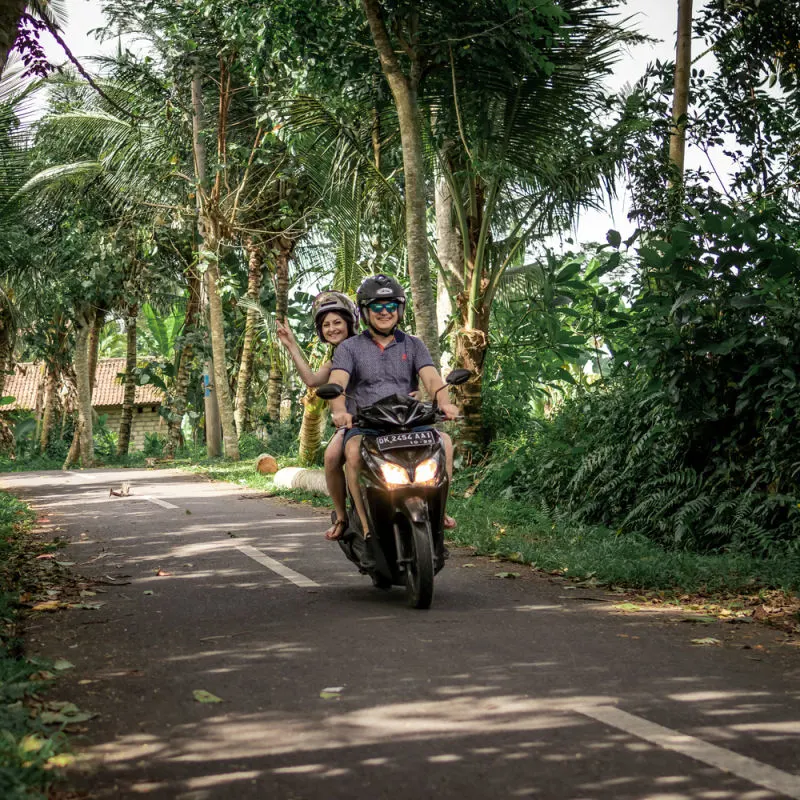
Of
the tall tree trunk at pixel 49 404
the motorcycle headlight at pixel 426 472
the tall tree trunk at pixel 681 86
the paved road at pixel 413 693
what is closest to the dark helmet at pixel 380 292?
the motorcycle headlight at pixel 426 472

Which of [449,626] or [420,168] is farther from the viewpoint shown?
[420,168]

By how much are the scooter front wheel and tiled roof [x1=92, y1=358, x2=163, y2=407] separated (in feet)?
149

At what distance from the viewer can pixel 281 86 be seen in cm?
1822

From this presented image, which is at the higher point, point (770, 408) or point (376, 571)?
point (770, 408)

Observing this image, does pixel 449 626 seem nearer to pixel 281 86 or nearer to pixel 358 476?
pixel 358 476

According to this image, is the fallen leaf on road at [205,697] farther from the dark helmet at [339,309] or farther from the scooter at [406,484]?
the dark helmet at [339,309]

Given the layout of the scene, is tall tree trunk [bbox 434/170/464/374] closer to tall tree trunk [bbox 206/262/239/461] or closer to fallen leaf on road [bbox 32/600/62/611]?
fallen leaf on road [bbox 32/600/62/611]

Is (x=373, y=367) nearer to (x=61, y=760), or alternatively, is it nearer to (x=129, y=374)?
(x=61, y=760)

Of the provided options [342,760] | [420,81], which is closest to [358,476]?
[342,760]

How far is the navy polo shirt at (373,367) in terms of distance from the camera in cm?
681

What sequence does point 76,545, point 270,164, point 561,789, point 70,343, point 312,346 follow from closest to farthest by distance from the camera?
point 561,789 → point 76,545 → point 312,346 → point 270,164 → point 70,343

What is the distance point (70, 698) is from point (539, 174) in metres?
11.3

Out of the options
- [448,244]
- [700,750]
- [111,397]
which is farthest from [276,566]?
[111,397]

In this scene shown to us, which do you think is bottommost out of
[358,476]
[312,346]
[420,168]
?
[358,476]
